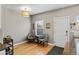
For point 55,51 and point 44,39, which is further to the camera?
point 44,39

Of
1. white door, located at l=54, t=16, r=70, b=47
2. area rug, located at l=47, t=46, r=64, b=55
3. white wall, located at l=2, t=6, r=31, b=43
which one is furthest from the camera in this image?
white door, located at l=54, t=16, r=70, b=47

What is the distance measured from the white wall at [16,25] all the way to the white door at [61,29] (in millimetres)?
657

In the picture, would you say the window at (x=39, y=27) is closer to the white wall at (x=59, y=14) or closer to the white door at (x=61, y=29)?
the white wall at (x=59, y=14)

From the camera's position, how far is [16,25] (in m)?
2.28

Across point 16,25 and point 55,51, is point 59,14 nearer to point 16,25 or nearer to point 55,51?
point 55,51

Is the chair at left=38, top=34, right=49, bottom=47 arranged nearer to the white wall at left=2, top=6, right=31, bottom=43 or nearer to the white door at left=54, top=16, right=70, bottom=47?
the white door at left=54, top=16, right=70, bottom=47

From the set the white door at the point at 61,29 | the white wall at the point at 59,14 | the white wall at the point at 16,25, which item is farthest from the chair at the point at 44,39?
the white wall at the point at 16,25

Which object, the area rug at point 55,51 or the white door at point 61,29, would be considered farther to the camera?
the white door at point 61,29

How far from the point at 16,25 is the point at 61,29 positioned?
102cm

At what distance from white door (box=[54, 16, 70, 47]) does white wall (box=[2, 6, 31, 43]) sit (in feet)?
2.16

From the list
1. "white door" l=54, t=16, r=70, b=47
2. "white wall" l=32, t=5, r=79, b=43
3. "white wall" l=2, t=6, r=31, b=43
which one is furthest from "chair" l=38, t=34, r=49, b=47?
"white wall" l=2, t=6, r=31, b=43

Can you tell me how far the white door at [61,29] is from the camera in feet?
7.97

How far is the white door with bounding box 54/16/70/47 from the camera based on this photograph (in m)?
2.43

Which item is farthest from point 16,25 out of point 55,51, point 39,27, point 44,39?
point 55,51
